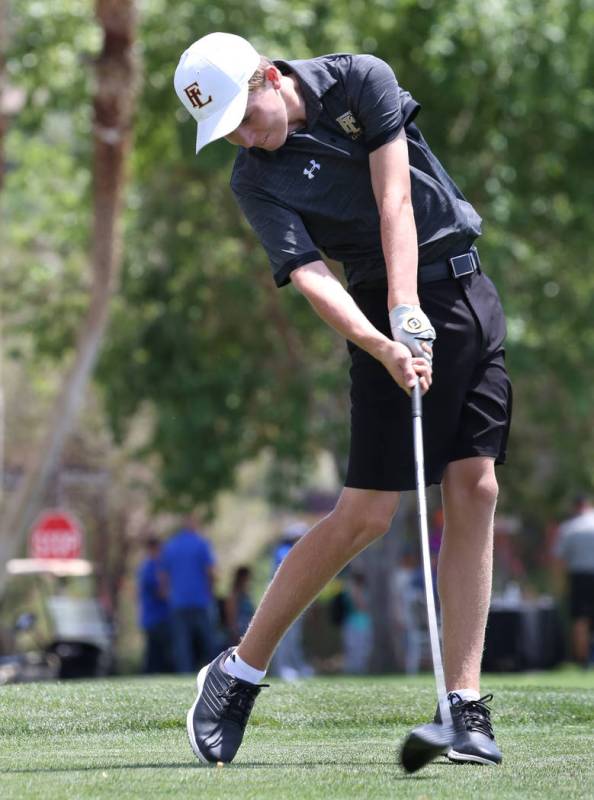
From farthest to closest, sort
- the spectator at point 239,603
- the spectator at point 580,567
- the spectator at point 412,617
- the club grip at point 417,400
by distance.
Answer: the spectator at point 412,617 < the spectator at point 239,603 < the spectator at point 580,567 < the club grip at point 417,400

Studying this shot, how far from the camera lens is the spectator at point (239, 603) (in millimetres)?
21797

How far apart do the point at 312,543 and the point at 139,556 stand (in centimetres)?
4002

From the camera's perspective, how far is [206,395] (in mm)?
25250

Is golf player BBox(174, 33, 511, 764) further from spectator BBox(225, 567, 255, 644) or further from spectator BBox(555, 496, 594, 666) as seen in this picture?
spectator BBox(225, 567, 255, 644)

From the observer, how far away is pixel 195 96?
5004 mm

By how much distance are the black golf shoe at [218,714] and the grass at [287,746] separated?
0.20 feet

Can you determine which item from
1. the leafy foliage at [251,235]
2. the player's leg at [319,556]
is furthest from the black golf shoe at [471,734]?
the leafy foliage at [251,235]

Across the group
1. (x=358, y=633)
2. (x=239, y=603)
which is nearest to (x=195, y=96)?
(x=239, y=603)

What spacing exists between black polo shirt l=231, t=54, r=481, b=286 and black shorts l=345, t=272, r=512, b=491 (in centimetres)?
16

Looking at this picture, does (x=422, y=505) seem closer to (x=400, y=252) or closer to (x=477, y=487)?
(x=477, y=487)

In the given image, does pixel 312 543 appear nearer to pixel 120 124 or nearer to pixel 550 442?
pixel 120 124

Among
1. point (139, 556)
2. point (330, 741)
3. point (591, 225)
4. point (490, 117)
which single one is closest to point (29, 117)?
point (490, 117)

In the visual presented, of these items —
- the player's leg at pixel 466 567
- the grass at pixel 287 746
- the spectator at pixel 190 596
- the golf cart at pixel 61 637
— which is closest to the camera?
the grass at pixel 287 746

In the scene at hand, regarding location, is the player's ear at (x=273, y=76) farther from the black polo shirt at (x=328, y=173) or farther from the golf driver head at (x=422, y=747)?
the golf driver head at (x=422, y=747)
